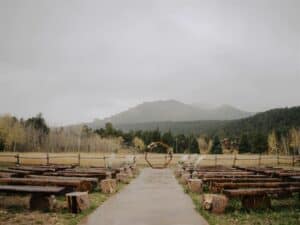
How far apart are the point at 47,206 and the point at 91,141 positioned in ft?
284

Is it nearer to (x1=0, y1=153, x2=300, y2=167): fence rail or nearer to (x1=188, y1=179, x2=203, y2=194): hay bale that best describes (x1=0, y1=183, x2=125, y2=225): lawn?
(x1=188, y1=179, x2=203, y2=194): hay bale

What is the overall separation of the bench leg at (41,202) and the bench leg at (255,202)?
212 inches

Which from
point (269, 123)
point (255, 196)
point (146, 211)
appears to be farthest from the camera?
point (269, 123)

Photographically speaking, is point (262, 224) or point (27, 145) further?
point (27, 145)

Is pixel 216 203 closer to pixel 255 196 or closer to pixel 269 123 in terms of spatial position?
pixel 255 196

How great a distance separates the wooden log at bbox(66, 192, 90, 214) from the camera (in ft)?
28.8

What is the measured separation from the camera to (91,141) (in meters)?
94.5

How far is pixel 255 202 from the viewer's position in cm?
942

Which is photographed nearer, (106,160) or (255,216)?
(255,216)

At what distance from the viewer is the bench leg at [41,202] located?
9.20 meters

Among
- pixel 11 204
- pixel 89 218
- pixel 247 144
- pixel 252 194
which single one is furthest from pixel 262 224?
pixel 247 144

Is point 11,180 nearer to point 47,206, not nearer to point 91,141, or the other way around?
point 47,206

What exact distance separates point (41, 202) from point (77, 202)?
1.16 meters

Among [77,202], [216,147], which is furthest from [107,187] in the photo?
[216,147]
